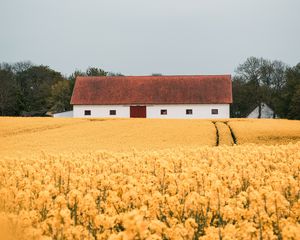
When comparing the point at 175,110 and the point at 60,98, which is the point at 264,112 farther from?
the point at 60,98

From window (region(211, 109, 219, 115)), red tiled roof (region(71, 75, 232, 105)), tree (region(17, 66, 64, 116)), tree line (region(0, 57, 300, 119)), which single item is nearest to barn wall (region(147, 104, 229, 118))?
window (region(211, 109, 219, 115))

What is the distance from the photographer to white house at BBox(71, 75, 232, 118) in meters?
59.2

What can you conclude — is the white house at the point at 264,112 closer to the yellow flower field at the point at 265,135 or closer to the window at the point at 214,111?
the window at the point at 214,111

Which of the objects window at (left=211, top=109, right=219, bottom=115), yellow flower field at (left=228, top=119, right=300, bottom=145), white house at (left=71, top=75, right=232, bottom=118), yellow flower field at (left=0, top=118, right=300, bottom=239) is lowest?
yellow flower field at (left=228, top=119, right=300, bottom=145)

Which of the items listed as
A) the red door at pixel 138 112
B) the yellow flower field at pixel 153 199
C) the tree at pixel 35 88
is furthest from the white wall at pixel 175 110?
the yellow flower field at pixel 153 199

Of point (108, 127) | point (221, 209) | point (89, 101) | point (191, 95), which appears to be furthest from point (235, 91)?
point (221, 209)

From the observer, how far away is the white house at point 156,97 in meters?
59.2

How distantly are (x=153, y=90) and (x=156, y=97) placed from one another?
72.0 inches

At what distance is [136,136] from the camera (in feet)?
90.4

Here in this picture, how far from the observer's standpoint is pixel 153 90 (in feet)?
204

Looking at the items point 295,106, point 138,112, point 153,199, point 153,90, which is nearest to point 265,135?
point 153,199

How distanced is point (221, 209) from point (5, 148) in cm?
1801

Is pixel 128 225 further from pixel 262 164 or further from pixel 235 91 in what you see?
pixel 235 91

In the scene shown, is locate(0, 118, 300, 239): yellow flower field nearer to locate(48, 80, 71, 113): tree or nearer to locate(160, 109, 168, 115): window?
locate(160, 109, 168, 115): window
